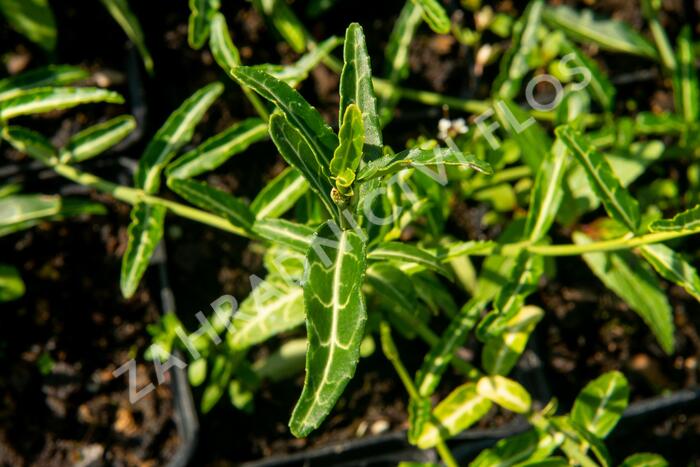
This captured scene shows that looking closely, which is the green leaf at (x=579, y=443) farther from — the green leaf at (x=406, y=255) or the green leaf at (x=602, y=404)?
the green leaf at (x=406, y=255)

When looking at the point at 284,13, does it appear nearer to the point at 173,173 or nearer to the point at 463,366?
the point at 173,173

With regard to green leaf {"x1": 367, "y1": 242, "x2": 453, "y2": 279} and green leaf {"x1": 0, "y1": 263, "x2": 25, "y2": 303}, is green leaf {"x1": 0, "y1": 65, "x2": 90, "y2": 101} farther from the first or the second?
green leaf {"x1": 367, "y1": 242, "x2": 453, "y2": 279}

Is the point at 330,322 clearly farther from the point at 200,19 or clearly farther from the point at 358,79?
the point at 200,19

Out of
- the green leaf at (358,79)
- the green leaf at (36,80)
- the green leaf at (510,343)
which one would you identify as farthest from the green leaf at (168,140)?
the green leaf at (510,343)

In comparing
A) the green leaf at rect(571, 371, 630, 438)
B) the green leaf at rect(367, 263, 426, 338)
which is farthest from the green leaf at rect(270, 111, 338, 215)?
the green leaf at rect(571, 371, 630, 438)

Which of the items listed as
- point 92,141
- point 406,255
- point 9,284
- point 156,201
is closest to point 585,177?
point 406,255

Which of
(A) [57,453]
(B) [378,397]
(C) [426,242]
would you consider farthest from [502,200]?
(A) [57,453]
